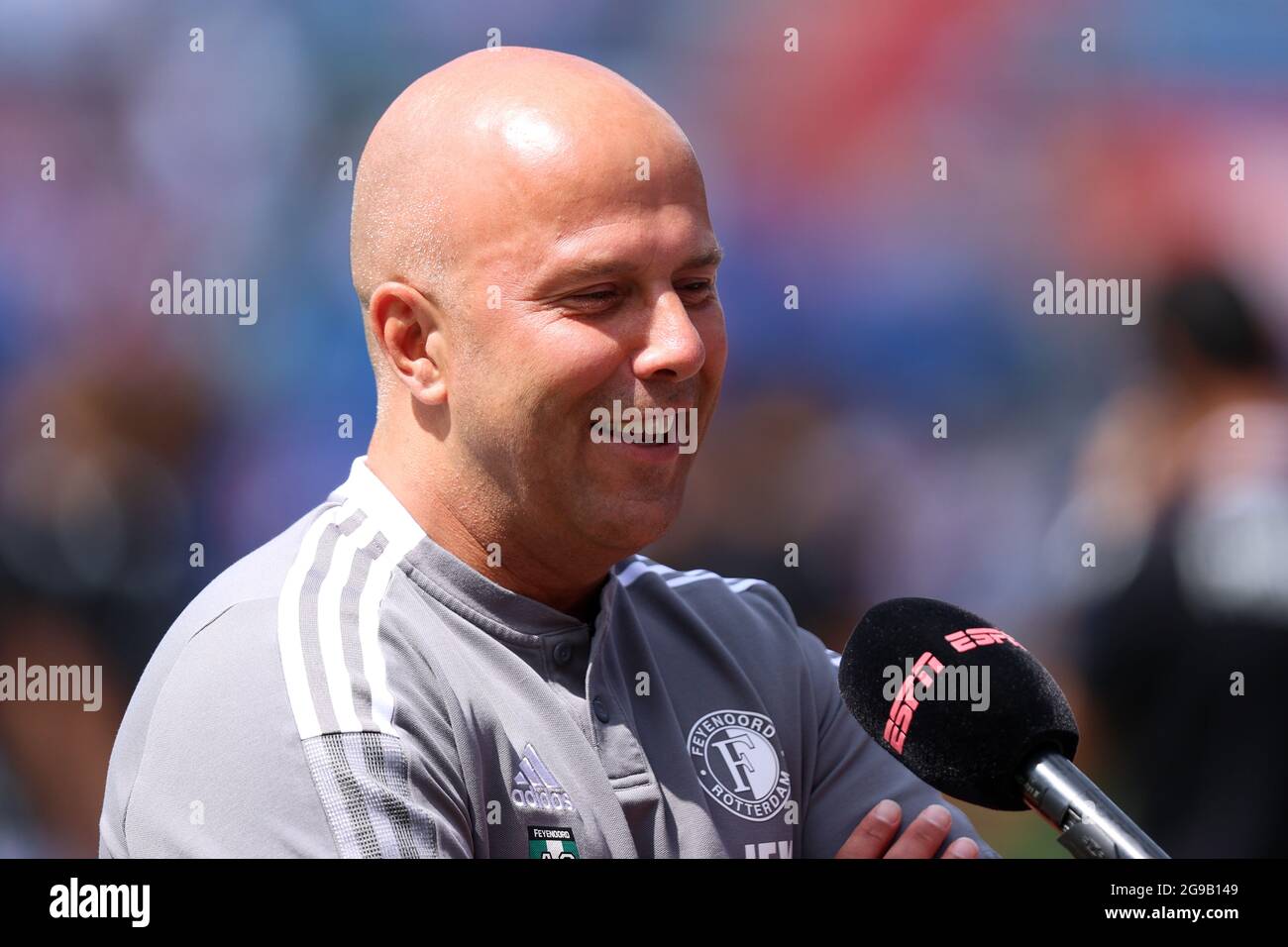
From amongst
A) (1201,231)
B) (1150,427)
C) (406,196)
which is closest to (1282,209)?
(1201,231)

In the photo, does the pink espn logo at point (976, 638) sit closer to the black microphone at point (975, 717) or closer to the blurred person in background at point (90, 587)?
the black microphone at point (975, 717)

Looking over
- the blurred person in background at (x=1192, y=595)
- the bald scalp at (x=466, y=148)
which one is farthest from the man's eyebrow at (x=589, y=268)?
the blurred person in background at (x=1192, y=595)

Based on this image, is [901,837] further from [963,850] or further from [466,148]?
[466,148]

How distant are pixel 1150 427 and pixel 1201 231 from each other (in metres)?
0.63

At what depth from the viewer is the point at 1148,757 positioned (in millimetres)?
3686

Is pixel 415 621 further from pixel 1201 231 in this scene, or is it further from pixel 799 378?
pixel 1201 231

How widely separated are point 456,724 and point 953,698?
1.92 feet

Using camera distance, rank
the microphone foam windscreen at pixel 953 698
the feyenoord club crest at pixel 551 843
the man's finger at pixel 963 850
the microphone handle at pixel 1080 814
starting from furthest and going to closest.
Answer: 1. the man's finger at pixel 963 850
2. the feyenoord club crest at pixel 551 843
3. the microphone foam windscreen at pixel 953 698
4. the microphone handle at pixel 1080 814

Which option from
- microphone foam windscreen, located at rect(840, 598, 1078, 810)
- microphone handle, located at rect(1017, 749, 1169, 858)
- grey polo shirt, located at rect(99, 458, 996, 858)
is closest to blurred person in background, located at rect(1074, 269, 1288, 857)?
grey polo shirt, located at rect(99, 458, 996, 858)

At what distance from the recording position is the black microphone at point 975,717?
118cm

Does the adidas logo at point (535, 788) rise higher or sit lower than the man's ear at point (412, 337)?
lower

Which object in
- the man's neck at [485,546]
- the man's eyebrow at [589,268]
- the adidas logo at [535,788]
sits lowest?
the adidas logo at [535,788]

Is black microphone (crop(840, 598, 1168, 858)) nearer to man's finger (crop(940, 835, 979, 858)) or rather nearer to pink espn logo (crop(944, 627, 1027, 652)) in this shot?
pink espn logo (crop(944, 627, 1027, 652))

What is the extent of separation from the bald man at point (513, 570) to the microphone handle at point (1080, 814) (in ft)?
1.96
